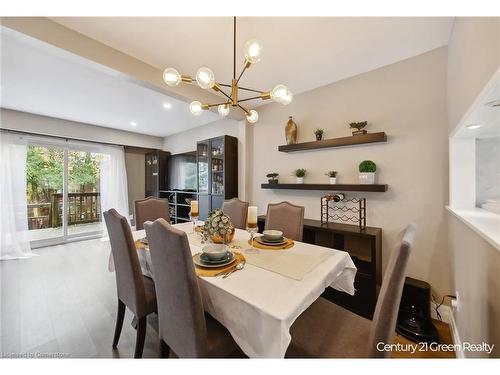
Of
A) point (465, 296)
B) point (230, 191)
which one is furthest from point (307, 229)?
point (230, 191)

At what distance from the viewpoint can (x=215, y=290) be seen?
0.98 metres

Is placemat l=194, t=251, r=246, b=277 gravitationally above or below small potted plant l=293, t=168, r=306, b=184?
below

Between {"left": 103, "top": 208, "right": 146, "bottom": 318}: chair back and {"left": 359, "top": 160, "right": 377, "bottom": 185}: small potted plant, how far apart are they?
2.19m

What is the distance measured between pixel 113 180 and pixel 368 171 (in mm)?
5008

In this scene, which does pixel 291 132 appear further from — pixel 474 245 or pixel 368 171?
pixel 474 245

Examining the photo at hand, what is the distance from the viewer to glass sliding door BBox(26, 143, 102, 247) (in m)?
3.69

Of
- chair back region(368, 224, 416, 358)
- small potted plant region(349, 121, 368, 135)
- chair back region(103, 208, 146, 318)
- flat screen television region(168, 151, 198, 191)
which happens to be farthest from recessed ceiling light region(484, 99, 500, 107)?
flat screen television region(168, 151, 198, 191)

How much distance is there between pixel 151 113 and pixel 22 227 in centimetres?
290

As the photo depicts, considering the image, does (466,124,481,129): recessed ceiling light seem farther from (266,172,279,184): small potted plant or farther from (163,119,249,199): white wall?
(163,119,249,199): white wall

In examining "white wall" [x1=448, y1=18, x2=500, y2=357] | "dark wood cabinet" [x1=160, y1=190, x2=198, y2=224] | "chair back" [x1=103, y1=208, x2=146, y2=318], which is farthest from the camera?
"dark wood cabinet" [x1=160, y1=190, x2=198, y2=224]

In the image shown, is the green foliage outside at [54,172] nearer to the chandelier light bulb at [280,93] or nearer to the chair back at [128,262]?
the chair back at [128,262]

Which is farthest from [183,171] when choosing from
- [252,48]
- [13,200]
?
[252,48]

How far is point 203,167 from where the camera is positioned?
12.7 feet
